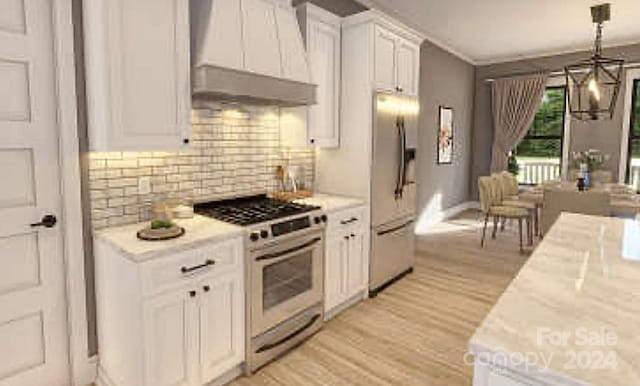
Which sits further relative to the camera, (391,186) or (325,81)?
(391,186)

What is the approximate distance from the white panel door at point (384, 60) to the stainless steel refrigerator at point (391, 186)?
0.11 m

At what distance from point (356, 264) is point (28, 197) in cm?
240

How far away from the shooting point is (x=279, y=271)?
101 inches

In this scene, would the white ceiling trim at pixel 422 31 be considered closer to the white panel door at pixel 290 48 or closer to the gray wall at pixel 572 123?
the gray wall at pixel 572 123

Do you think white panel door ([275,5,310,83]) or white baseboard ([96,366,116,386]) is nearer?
white baseboard ([96,366,116,386])

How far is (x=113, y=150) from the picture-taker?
2.07 m

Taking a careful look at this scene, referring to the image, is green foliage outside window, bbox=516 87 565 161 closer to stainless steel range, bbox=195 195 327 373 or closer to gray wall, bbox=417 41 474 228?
gray wall, bbox=417 41 474 228

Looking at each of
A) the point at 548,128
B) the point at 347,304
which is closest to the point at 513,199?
the point at 548,128

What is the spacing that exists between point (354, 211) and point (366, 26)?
1627 mm

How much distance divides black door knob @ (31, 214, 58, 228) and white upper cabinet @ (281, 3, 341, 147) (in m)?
1.82

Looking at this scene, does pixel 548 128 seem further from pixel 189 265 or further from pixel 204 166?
pixel 189 265

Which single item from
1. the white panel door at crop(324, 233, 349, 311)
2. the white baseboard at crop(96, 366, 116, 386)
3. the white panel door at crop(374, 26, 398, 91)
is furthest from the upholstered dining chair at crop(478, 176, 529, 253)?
the white baseboard at crop(96, 366, 116, 386)

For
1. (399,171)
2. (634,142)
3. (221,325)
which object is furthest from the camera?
(634,142)

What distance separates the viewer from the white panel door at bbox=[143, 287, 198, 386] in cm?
189
